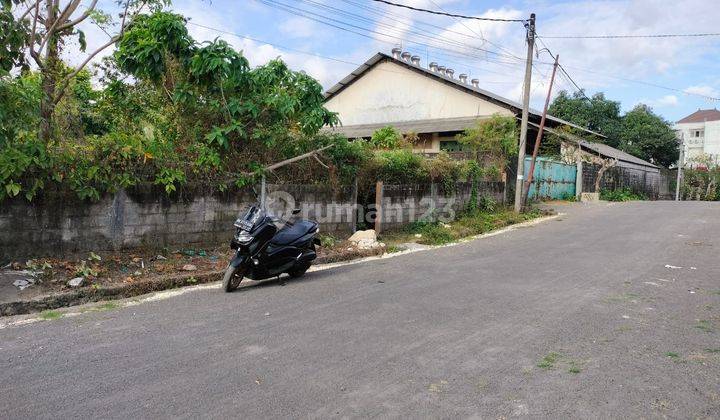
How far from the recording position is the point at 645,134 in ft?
142

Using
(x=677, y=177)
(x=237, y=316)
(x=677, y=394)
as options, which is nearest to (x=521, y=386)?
(x=677, y=394)

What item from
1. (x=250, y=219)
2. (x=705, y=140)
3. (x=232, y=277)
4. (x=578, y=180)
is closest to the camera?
(x=232, y=277)

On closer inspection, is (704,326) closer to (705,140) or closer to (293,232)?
(293,232)

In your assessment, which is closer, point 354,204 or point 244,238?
point 244,238

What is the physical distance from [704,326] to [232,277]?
5404mm

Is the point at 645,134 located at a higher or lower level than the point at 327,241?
higher

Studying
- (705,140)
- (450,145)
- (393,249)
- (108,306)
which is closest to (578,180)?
(450,145)

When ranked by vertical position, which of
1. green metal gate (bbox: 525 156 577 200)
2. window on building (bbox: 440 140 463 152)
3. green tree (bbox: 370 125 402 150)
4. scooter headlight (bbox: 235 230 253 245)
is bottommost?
scooter headlight (bbox: 235 230 253 245)

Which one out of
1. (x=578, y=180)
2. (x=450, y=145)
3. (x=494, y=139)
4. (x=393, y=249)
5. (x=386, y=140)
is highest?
(x=450, y=145)

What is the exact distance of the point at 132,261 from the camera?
7.54 meters

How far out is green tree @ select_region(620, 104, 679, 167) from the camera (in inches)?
1704

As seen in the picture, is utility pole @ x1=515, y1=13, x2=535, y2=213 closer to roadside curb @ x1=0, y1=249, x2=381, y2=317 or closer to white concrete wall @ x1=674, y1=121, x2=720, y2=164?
roadside curb @ x1=0, y1=249, x2=381, y2=317

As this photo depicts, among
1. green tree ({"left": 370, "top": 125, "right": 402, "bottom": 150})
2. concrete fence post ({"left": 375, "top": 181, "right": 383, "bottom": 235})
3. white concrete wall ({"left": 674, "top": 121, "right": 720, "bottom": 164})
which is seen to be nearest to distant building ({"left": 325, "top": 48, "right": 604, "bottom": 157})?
green tree ({"left": 370, "top": 125, "right": 402, "bottom": 150})

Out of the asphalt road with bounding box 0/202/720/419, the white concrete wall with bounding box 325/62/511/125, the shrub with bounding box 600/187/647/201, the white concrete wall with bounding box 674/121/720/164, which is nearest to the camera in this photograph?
the asphalt road with bounding box 0/202/720/419
